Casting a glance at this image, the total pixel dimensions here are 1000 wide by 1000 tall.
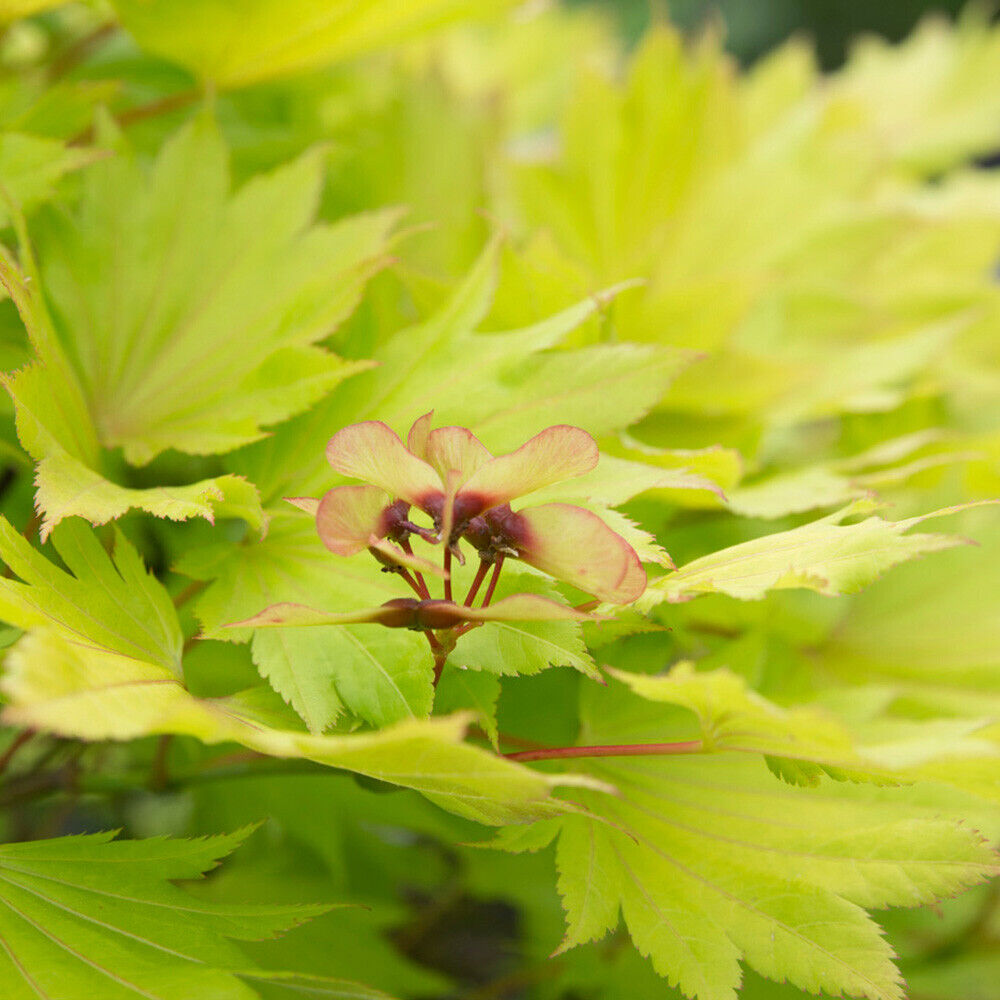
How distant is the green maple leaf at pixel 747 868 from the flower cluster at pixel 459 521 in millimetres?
76

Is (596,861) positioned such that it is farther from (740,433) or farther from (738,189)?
(738,189)

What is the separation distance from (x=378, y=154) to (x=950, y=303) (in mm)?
326

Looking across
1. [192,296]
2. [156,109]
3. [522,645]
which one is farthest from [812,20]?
[522,645]

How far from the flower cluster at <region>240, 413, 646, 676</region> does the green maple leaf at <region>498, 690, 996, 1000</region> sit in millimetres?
76

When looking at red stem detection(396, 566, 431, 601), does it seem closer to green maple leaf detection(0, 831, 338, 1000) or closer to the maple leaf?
green maple leaf detection(0, 831, 338, 1000)

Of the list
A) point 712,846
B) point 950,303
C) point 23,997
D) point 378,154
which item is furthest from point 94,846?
point 950,303

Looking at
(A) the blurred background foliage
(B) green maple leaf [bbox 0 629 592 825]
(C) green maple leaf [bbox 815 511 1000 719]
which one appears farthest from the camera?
(A) the blurred background foliage

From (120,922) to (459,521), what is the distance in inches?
5.8

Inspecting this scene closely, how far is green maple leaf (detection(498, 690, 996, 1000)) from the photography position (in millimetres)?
257

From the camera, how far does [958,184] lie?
630 millimetres

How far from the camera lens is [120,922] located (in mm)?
254

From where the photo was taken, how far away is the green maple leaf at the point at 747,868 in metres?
0.26

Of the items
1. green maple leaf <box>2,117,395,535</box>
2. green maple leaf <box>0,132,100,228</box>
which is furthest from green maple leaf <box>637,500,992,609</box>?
green maple leaf <box>0,132,100,228</box>

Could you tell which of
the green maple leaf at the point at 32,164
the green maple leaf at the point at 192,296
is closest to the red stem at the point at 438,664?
the green maple leaf at the point at 192,296
